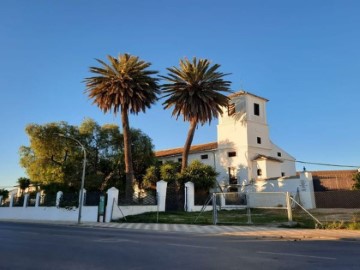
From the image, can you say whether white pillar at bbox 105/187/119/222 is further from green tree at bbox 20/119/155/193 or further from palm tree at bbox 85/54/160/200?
green tree at bbox 20/119/155/193

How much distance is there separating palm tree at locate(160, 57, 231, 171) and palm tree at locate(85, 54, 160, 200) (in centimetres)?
252

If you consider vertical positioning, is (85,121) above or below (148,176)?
above

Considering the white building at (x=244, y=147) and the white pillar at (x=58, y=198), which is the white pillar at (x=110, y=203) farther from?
the white building at (x=244, y=147)

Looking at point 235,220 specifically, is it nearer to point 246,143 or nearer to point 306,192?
point 306,192

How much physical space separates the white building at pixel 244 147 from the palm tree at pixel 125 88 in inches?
549

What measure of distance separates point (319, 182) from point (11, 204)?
3940 cm

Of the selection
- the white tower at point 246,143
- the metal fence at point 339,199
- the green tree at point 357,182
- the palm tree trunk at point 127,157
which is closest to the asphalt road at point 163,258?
the palm tree trunk at point 127,157

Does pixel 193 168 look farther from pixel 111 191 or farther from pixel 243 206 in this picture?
pixel 111 191

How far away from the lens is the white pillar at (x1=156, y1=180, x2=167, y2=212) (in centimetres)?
3397

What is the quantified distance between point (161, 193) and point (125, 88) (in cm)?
1181

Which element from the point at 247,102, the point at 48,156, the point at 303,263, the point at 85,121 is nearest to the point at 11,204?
the point at 48,156

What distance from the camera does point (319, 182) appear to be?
4444 cm

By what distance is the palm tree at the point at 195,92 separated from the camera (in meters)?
38.8

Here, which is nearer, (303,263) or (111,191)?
(303,263)
